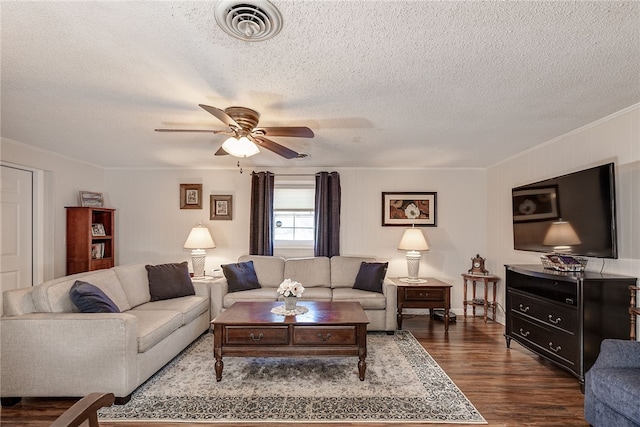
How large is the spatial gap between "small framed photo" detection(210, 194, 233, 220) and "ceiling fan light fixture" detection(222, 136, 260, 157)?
2.67m

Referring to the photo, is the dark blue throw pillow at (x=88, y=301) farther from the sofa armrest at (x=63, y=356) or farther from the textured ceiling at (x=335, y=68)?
the textured ceiling at (x=335, y=68)

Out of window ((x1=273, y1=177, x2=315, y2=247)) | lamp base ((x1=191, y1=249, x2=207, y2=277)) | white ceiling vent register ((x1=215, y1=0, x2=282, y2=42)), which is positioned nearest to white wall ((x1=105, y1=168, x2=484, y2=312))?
window ((x1=273, y1=177, x2=315, y2=247))

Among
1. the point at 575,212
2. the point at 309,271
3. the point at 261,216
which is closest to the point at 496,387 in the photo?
the point at 575,212

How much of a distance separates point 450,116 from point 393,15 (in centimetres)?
152

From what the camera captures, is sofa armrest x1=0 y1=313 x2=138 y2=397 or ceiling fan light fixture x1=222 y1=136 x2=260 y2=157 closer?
sofa armrest x1=0 y1=313 x2=138 y2=397

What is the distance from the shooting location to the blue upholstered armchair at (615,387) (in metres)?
1.79

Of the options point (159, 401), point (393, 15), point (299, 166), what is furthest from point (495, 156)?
point (159, 401)

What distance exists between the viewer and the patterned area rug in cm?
228

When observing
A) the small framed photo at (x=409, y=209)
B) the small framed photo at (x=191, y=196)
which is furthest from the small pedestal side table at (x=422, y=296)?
the small framed photo at (x=191, y=196)

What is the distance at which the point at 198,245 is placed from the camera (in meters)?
4.66

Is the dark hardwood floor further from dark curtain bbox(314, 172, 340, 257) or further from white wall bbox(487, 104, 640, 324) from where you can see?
dark curtain bbox(314, 172, 340, 257)

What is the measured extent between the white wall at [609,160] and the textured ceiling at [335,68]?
0.16 meters

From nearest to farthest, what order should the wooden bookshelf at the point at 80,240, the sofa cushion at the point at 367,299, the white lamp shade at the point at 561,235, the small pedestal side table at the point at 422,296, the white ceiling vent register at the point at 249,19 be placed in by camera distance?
the white ceiling vent register at the point at 249,19
the white lamp shade at the point at 561,235
the sofa cushion at the point at 367,299
the small pedestal side table at the point at 422,296
the wooden bookshelf at the point at 80,240

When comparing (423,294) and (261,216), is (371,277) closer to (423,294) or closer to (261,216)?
(423,294)
